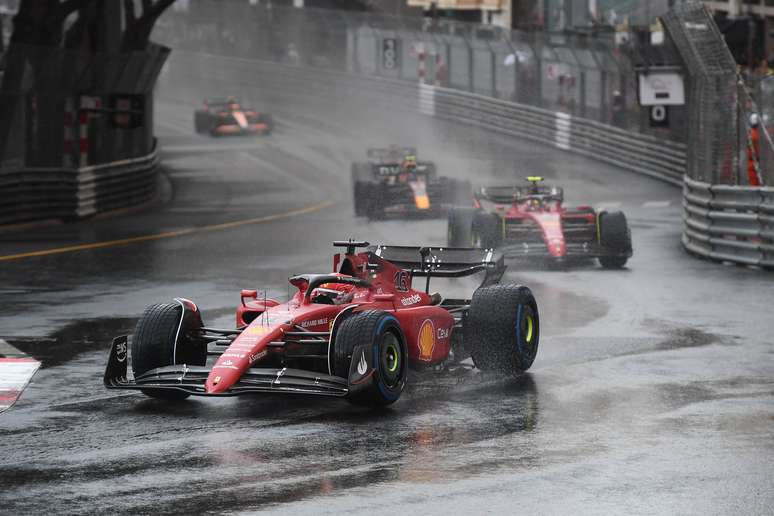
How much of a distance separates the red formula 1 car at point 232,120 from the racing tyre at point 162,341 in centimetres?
4201

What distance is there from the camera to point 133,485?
29.5ft

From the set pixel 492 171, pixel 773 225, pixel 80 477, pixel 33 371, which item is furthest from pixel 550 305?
pixel 492 171

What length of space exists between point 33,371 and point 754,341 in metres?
6.57

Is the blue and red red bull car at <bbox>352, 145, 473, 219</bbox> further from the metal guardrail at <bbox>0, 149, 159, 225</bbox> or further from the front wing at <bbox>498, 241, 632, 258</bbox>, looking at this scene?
the front wing at <bbox>498, 241, 632, 258</bbox>

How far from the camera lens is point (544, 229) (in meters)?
21.5

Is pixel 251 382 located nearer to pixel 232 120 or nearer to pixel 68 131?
pixel 68 131

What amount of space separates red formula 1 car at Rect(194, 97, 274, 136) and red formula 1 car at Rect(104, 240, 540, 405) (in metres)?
40.7

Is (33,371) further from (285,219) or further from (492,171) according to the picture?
(492,171)

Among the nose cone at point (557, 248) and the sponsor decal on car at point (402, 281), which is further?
the nose cone at point (557, 248)

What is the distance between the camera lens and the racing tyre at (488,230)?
21.9m

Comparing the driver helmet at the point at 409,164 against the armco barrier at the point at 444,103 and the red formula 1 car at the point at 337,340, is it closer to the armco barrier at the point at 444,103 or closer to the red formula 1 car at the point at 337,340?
the armco barrier at the point at 444,103

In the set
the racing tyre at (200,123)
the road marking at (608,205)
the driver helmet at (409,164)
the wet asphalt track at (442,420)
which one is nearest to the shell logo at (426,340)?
the wet asphalt track at (442,420)

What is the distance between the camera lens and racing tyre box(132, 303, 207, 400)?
11758mm

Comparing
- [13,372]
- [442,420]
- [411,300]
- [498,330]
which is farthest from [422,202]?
[442,420]
